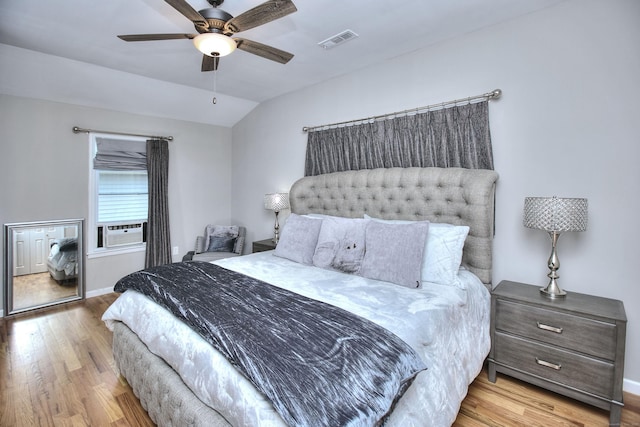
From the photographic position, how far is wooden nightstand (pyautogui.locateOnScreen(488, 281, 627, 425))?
182 cm

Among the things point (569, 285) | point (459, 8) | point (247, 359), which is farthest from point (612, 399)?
point (459, 8)

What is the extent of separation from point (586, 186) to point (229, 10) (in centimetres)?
283

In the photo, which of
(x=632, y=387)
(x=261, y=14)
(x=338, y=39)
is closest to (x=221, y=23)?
(x=261, y=14)

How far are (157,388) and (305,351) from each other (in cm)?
99

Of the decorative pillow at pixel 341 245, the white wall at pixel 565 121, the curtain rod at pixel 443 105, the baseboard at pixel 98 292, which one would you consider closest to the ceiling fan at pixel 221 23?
the curtain rod at pixel 443 105

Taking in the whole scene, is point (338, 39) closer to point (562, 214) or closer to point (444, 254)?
point (444, 254)

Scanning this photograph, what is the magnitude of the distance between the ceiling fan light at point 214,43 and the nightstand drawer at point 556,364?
2.69 m

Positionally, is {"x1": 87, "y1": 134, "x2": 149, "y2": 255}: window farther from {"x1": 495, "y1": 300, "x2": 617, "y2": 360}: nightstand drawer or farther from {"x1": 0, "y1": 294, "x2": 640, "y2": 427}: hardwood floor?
{"x1": 495, "y1": 300, "x2": 617, "y2": 360}: nightstand drawer

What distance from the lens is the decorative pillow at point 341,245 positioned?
2584mm

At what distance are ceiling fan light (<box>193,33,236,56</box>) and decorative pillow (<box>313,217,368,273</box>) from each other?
1627 mm

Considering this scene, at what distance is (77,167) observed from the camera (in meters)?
3.86

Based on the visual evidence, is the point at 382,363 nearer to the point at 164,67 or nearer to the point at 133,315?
the point at 133,315

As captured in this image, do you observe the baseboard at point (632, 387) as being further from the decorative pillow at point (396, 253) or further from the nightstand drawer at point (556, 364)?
the decorative pillow at point (396, 253)

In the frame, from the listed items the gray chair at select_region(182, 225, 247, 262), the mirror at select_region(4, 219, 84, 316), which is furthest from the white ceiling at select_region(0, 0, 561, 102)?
the gray chair at select_region(182, 225, 247, 262)
